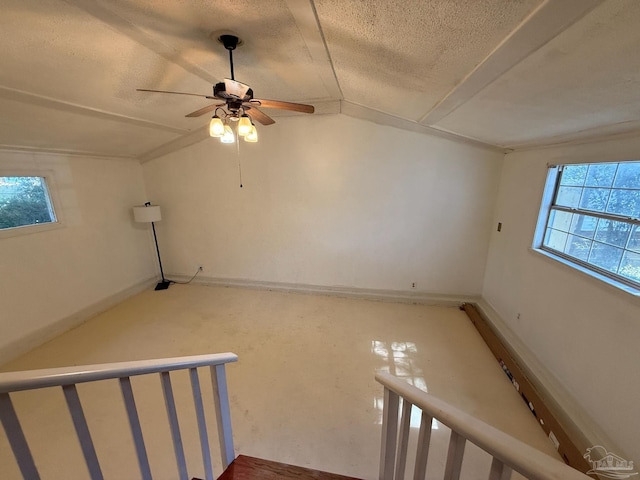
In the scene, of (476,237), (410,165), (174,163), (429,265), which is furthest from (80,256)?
(476,237)

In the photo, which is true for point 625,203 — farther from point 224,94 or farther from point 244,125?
point 224,94

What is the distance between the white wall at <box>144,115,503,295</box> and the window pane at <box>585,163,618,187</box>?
1.15 m

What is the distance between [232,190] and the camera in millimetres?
3926

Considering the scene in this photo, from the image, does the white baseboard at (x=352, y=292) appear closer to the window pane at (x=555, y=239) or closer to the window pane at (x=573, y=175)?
the window pane at (x=555, y=239)

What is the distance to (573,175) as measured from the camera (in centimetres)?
229

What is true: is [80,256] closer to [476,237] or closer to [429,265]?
[429,265]

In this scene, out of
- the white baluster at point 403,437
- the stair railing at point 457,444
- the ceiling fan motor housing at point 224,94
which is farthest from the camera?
the ceiling fan motor housing at point 224,94

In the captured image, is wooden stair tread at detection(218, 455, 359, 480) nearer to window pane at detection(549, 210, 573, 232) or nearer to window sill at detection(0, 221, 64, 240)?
window pane at detection(549, 210, 573, 232)

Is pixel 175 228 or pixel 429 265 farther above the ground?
pixel 175 228

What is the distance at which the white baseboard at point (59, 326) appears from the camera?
2.69 metres

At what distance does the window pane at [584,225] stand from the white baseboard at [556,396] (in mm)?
1195

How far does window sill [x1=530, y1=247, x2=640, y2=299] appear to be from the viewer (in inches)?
65.0

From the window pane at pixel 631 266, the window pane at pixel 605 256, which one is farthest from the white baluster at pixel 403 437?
the window pane at pixel 605 256

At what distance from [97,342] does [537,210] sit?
4.91 meters
